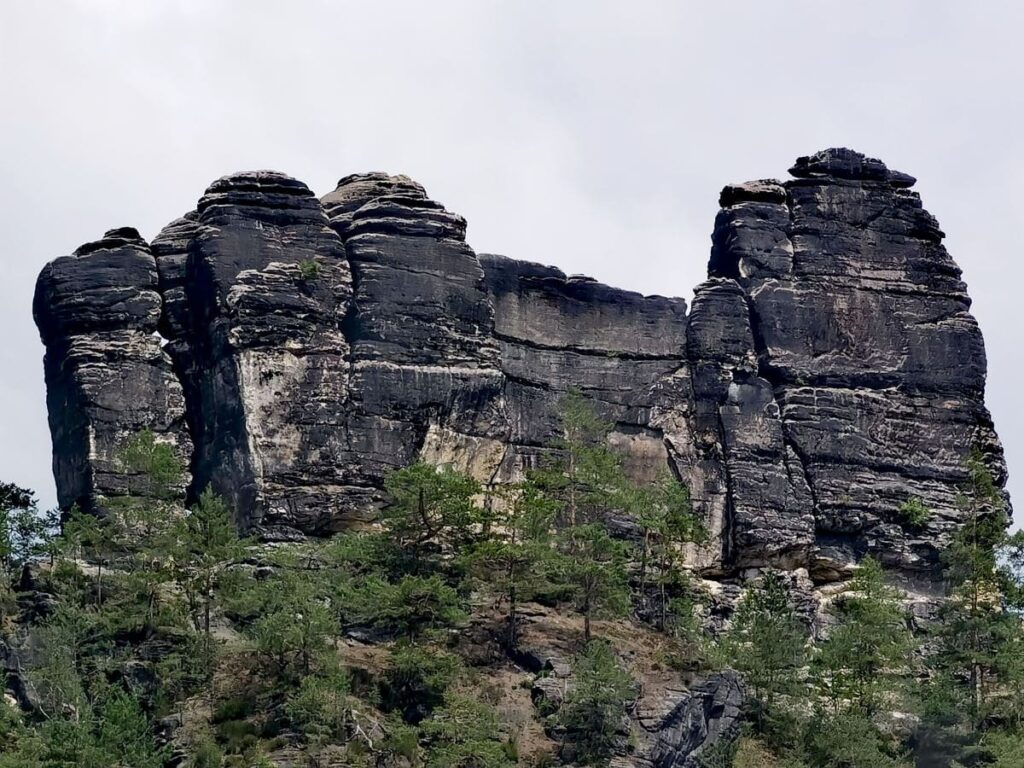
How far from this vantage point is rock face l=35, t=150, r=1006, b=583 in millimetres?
86250

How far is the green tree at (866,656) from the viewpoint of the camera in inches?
3127

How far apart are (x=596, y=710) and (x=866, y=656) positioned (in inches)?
410

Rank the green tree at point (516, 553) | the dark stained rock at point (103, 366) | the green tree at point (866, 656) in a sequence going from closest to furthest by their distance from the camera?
the green tree at point (866, 656), the green tree at point (516, 553), the dark stained rock at point (103, 366)

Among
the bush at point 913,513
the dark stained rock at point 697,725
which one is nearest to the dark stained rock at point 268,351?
the dark stained rock at point 697,725

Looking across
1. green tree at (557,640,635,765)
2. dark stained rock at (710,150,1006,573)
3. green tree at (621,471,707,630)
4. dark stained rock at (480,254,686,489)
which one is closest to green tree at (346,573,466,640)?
green tree at (557,640,635,765)

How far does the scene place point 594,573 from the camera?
262 feet

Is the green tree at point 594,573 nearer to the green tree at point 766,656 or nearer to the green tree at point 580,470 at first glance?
the green tree at point 580,470

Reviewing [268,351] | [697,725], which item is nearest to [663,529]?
[697,725]

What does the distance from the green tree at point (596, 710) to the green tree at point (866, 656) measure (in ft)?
24.5

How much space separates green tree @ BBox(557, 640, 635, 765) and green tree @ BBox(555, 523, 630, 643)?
→ 459 centimetres

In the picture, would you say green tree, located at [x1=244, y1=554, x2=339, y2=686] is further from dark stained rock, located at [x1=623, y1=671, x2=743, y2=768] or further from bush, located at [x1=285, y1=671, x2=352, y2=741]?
dark stained rock, located at [x1=623, y1=671, x2=743, y2=768]

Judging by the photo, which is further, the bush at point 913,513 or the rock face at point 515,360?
the bush at point 913,513

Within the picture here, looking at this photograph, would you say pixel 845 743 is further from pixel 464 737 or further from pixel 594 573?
pixel 464 737

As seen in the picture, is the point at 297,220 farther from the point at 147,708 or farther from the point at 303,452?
the point at 147,708
